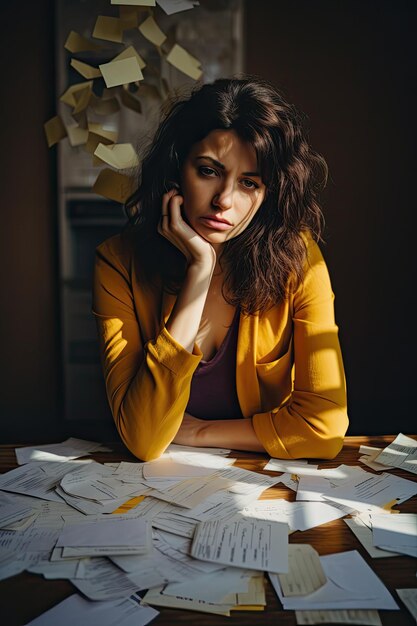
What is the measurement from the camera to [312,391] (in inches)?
55.0

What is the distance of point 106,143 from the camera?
72.9 inches

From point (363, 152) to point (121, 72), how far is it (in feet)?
4.52

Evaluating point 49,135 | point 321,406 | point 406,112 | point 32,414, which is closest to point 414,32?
point 406,112

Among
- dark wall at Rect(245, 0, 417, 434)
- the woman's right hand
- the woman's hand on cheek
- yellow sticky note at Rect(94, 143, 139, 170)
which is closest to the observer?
the woman's hand on cheek

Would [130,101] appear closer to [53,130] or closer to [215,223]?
[53,130]

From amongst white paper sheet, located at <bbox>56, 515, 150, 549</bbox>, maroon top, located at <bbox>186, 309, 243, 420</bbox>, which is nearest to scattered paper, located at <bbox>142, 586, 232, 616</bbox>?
white paper sheet, located at <bbox>56, 515, 150, 549</bbox>

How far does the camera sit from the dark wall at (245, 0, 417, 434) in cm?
256

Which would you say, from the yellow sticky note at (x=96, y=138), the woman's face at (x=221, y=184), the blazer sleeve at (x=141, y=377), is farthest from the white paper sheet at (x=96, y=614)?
the yellow sticky note at (x=96, y=138)

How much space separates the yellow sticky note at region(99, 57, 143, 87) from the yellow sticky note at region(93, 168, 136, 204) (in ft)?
0.91

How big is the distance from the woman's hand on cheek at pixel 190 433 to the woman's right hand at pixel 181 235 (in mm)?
383

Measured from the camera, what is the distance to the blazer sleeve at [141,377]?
1.29m

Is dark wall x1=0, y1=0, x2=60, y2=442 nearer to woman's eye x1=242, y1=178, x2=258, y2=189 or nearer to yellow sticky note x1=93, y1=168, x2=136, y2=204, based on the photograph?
yellow sticky note x1=93, y1=168, x2=136, y2=204

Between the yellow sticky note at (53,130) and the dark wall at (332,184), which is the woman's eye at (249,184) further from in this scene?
the dark wall at (332,184)

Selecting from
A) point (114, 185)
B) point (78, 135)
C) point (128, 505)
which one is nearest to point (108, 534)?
point (128, 505)
